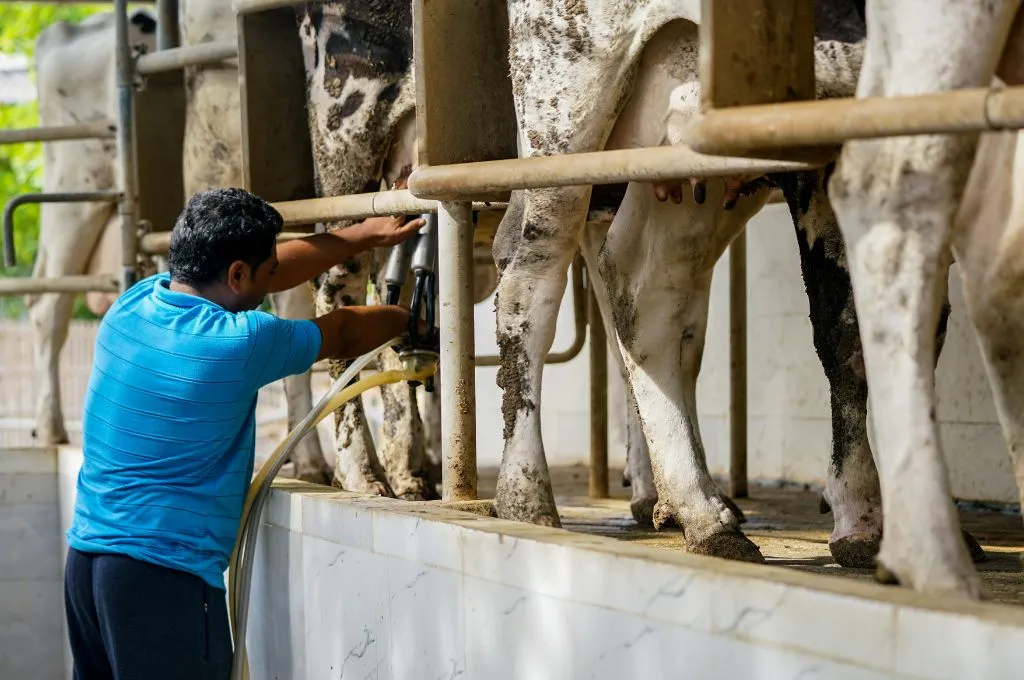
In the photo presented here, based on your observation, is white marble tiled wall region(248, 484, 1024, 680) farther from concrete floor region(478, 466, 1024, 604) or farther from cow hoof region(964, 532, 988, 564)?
cow hoof region(964, 532, 988, 564)

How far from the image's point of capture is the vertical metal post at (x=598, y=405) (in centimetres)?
672

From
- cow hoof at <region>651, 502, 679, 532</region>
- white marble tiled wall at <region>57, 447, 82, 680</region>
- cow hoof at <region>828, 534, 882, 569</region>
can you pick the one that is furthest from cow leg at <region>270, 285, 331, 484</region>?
cow hoof at <region>828, 534, 882, 569</region>

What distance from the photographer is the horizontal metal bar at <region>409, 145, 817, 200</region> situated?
127 inches

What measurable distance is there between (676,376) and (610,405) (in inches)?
198

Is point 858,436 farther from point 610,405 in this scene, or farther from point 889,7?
point 610,405

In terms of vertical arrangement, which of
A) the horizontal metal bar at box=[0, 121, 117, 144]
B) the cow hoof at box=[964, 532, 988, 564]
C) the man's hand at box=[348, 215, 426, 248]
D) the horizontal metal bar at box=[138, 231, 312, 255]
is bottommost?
the cow hoof at box=[964, 532, 988, 564]

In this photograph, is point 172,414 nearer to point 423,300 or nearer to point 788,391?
point 423,300

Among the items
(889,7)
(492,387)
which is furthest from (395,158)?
(492,387)

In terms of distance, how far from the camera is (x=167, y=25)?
23.5 ft

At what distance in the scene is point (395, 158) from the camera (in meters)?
6.38

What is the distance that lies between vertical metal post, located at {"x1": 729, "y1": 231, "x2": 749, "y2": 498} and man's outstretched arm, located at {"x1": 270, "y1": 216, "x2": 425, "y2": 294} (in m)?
2.41

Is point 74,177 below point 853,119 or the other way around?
the other way around

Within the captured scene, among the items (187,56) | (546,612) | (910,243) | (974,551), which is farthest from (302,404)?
(910,243)

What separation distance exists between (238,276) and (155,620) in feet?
2.91
